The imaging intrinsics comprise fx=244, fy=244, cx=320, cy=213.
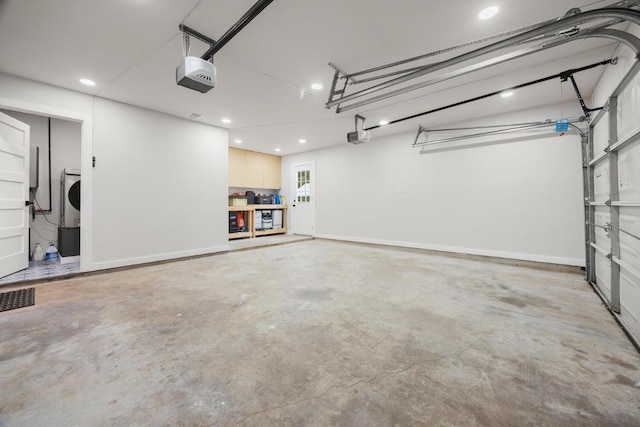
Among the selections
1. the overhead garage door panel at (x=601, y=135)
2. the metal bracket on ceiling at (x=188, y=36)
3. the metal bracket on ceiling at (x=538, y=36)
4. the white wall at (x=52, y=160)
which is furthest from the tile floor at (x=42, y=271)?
the overhead garage door panel at (x=601, y=135)

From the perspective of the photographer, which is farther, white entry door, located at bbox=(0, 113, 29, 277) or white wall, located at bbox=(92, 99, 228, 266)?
white wall, located at bbox=(92, 99, 228, 266)

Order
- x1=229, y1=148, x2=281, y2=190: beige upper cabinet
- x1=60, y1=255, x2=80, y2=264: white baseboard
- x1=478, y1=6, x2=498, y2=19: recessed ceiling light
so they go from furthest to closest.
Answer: x1=229, y1=148, x2=281, y2=190: beige upper cabinet < x1=60, y1=255, x2=80, y2=264: white baseboard < x1=478, y1=6, x2=498, y2=19: recessed ceiling light

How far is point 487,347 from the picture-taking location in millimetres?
1854

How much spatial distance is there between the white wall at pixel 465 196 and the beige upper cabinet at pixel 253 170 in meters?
1.83

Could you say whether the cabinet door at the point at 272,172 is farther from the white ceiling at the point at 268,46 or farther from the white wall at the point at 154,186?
the white ceiling at the point at 268,46

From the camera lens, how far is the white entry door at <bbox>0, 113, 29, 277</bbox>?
130 inches

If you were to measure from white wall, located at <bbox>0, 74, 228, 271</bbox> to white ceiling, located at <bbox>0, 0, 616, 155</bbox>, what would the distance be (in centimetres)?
30

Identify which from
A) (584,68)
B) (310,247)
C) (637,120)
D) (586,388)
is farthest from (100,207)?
(584,68)

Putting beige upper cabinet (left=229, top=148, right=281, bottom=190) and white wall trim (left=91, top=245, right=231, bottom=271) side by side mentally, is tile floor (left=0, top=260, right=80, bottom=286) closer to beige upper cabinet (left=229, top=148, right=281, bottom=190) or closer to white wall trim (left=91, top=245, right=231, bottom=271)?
white wall trim (left=91, top=245, right=231, bottom=271)

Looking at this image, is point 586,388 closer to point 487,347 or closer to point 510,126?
point 487,347

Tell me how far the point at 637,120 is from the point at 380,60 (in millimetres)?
2312

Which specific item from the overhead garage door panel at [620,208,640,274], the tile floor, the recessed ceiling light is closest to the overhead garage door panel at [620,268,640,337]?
the overhead garage door panel at [620,208,640,274]

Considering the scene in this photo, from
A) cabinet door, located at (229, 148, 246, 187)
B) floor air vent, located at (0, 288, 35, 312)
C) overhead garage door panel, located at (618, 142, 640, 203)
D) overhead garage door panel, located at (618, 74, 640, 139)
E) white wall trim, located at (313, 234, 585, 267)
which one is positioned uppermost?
cabinet door, located at (229, 148, 246, 187)

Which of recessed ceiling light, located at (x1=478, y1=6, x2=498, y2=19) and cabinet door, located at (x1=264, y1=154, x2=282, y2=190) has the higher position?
recessed ceiling light, located at (x1=478, y1=6, x2=498, y2=19)
